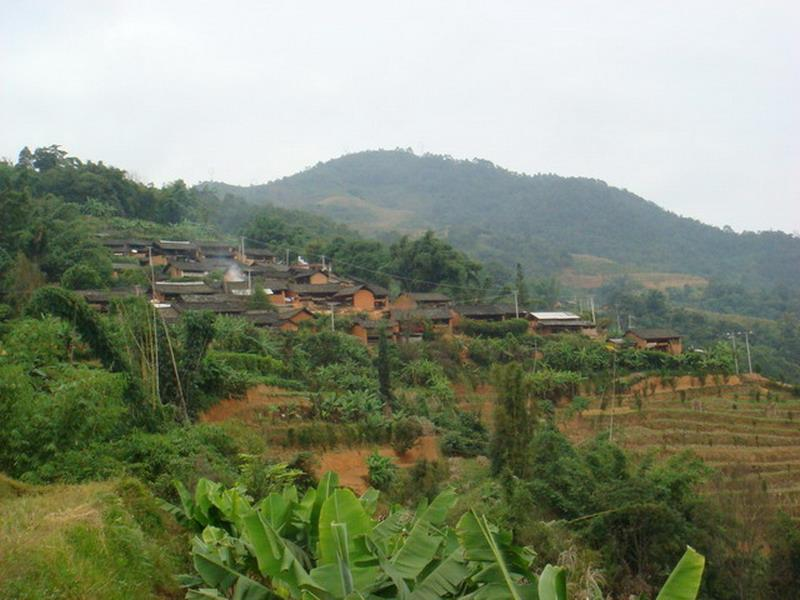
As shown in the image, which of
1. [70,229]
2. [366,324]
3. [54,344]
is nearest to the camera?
[54,344]

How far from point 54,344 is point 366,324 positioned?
21239 millimetres

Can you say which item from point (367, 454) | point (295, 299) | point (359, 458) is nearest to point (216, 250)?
point (295, 299)

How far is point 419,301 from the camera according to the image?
4328 cm

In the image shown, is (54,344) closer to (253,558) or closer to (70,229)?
(253,558)

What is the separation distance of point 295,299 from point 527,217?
85.8m

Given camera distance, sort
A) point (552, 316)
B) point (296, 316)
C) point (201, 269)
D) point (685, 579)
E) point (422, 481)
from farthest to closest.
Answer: point (201, 269)
point (552, 316)
point (296, 316)
point (422, 481)
point (685, 579)

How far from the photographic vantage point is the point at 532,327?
43.0m

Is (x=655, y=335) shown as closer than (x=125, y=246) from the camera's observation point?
Yes

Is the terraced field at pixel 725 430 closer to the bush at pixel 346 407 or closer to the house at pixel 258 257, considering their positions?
the bush at pixel 346 407

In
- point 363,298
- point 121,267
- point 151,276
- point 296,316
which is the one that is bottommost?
point 296,316

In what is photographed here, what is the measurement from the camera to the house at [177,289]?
38.3 m

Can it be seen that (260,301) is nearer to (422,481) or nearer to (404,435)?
Result: (404,435)

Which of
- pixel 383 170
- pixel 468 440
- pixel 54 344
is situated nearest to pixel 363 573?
pixel 54 344

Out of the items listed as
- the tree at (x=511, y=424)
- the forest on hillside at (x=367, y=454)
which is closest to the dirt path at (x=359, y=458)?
the forest on hillside at (x=367, y=454)
